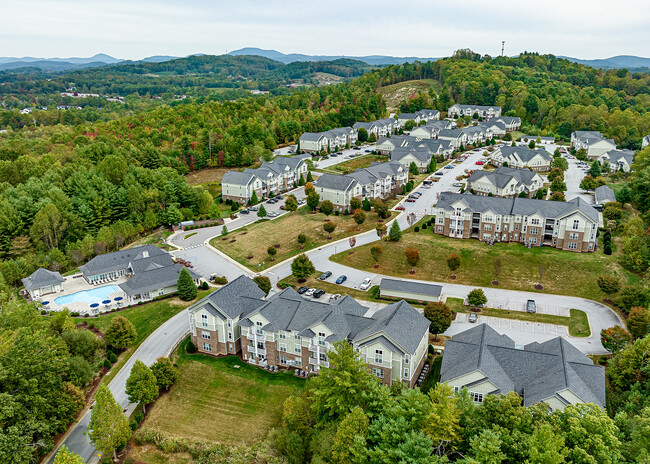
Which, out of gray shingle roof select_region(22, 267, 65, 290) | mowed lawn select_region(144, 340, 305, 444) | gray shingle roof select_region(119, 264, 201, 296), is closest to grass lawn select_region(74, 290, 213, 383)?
gray shingle roof select_region(119, 264, 201, 296)

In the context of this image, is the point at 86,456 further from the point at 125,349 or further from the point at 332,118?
the point at 332,118

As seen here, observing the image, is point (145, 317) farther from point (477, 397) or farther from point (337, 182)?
point (337, 182)

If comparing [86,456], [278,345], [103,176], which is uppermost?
[103,176]

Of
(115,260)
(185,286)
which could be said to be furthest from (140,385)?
(115,260)

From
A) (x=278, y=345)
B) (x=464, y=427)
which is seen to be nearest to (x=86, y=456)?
(x=278, y=345)

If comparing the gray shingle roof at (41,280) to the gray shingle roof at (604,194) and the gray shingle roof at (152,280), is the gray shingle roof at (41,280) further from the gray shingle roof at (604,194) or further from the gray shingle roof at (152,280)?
the gray shingle roof at (604,194)

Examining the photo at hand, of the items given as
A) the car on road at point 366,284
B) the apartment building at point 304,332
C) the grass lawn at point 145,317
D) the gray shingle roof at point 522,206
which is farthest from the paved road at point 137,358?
the gray shingle roof at point 522,206
